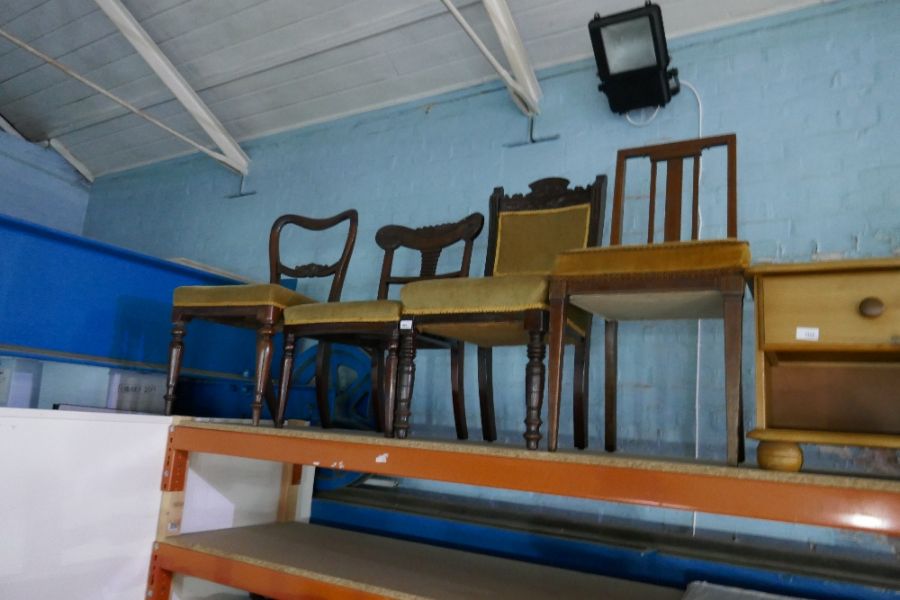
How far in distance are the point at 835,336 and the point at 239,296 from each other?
1.90m

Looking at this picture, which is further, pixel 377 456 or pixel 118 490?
pixel 118 490

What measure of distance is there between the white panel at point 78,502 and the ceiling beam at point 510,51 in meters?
2.06

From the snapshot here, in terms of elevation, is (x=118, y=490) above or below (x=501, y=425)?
below

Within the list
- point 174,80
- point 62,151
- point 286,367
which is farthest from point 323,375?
point 62,151

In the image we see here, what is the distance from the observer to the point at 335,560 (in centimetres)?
209

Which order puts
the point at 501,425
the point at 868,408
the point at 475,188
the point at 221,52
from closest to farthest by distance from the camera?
the point at 868,408 < the point at 501,425 < the point at 475,188 < the point at 221,52

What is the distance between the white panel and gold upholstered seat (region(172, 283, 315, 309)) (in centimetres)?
47

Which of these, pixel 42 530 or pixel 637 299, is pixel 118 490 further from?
pixel 637 299

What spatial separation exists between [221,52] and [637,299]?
3.01m

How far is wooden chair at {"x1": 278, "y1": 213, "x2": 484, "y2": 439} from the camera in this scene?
2064 mm

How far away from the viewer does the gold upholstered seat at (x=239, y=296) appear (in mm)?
2314

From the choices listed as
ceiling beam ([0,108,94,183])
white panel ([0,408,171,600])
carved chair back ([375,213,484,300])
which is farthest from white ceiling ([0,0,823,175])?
white panel ([0,408,171,600])

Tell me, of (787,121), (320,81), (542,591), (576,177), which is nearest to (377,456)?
(542,591)

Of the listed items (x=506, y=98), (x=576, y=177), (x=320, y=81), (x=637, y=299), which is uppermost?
(x=320, y=81)
